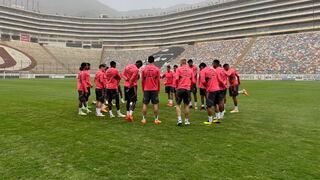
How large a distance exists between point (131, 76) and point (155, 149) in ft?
15.3

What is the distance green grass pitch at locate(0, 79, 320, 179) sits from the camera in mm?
5309

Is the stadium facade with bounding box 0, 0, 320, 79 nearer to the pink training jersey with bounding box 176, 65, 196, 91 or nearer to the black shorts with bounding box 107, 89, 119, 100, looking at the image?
the pink training jersey with bounding box 176, 65, 196, 91

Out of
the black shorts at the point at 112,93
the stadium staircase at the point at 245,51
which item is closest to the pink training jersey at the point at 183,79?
the black shorts at the point at 112,93

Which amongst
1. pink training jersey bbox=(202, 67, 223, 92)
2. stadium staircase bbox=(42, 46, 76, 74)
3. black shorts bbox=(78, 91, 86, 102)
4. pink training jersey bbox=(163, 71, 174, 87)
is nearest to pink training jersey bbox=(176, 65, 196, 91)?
pink training jersey bbox=(202, 67, 223, 92)

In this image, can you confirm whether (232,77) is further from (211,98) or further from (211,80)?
(211,98)

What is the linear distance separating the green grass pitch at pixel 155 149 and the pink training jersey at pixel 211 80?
1248 millimetres

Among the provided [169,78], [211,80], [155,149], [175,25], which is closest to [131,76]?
[211,80]

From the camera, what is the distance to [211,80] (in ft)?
34.9

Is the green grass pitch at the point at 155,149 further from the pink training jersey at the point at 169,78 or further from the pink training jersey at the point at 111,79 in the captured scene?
the pink training jersey at the point at 169,78

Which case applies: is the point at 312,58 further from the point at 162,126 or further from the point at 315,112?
the point at 162,126

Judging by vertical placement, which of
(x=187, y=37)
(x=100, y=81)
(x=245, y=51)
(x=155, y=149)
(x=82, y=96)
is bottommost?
(x=155, y=149)

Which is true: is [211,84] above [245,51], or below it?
below

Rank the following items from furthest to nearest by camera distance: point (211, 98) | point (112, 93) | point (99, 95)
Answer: point (99, 95), point (112, 93), point (211, 98)

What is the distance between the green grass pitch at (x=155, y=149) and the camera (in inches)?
209
